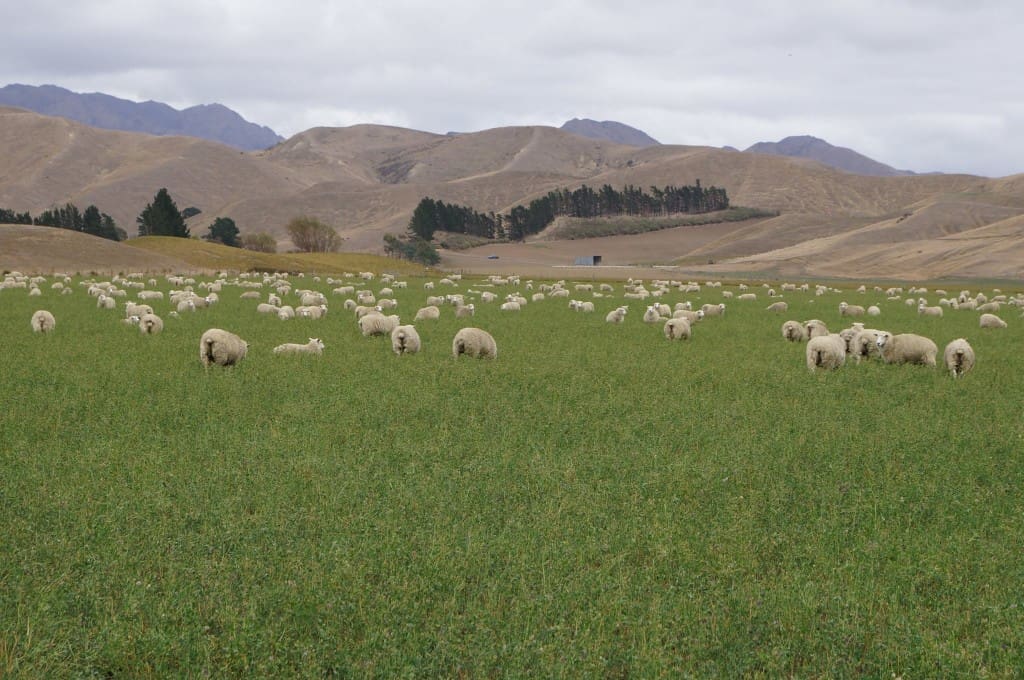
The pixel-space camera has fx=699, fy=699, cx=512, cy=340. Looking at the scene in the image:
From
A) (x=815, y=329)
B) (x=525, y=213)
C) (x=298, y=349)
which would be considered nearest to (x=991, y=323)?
(x=815, y=329)

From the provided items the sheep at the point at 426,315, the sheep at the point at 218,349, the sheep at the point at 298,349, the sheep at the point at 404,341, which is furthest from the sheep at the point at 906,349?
the sheep at the point at 218,349

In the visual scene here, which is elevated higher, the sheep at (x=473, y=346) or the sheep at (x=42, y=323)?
the sheep at (x=42, y=323)

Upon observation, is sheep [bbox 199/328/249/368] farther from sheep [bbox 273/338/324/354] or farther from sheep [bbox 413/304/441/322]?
sheep [bbox 413/304/441/322]

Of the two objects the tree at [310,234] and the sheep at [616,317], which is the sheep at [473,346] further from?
the tree at [310,234]

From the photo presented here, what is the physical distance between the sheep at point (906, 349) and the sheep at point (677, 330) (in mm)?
6255

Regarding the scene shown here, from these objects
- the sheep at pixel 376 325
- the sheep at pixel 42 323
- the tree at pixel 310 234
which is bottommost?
the sheep at pixel 376 325

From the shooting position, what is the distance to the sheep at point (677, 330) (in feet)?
77.0

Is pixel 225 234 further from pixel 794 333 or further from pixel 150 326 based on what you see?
pixel 794 333

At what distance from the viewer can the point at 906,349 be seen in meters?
18.6

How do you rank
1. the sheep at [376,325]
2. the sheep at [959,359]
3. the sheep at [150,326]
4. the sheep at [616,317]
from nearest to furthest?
the sheep at [959,359] < the sheep at [150,326] < the sheep at [376,325] < the sheep at [616,317]

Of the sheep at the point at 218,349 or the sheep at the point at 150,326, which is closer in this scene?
the sheep at the point at 218,349

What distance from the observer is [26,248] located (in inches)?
2675

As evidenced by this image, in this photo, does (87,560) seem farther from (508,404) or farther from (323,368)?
(323,368)

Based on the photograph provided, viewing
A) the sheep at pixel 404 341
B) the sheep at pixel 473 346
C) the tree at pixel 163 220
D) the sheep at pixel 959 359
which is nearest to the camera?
the sheep at pixel 959 359
